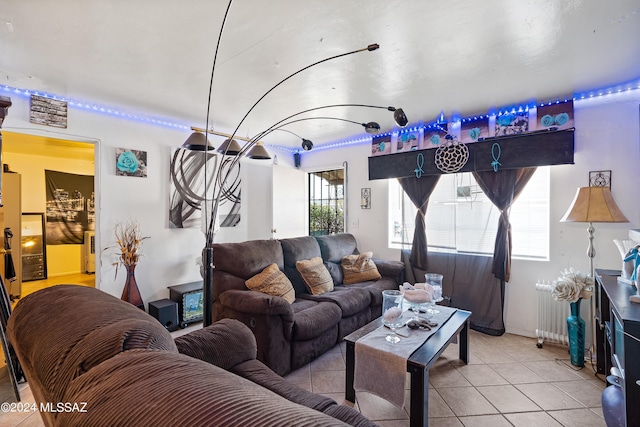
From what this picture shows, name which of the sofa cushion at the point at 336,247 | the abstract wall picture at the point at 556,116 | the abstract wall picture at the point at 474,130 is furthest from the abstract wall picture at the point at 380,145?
the abstract wall picture at the point at 556,116

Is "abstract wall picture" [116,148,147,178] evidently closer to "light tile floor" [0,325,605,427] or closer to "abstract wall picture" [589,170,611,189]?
"light tile floor" [0,325,605,427]

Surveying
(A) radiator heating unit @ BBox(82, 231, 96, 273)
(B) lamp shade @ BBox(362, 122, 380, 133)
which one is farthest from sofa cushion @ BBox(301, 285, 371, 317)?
(A) radiator heating unit @ BBox(82, 231, 96, 273)

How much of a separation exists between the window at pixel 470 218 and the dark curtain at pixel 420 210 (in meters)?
0.07

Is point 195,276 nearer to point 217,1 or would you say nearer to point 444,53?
point 217,1

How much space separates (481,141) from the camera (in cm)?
345

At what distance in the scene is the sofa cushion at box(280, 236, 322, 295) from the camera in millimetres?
3276

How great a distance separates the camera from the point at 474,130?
350cm

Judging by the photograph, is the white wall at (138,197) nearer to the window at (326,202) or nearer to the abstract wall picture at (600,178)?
the window at (326,202)

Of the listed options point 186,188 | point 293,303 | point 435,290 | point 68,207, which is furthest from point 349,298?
point 68,207

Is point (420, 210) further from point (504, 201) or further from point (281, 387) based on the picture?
point (281, 387)

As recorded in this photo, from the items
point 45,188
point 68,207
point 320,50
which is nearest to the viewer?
point 320,50

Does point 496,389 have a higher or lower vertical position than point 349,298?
lower

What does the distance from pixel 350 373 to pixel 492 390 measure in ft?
3.72

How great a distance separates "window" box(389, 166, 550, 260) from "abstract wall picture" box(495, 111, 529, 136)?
0.50 metres
